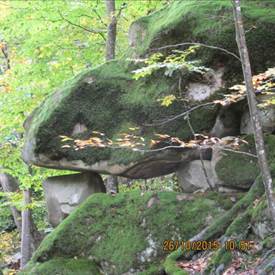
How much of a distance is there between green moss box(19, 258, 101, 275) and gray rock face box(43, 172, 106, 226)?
1.62 metres

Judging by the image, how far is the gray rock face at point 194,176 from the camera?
7.81 m

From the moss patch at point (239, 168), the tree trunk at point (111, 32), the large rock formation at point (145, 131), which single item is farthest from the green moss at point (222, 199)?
the tree trunk at point (111, 32)

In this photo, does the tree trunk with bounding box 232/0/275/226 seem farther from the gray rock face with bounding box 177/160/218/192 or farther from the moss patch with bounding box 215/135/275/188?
the gray rock face with bounding box 177/160/218/192

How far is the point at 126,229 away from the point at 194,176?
157 cm

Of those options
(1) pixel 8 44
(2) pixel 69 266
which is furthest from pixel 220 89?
(1) pixel 8 44

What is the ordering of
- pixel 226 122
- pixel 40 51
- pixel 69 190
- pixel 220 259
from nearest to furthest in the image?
1. pixel 220 259
2. pixel 226 122
3. pixel 69 190
4. pixel 40 51

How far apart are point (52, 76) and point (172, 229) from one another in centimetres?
655

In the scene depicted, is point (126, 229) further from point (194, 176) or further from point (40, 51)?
point (40, 51)

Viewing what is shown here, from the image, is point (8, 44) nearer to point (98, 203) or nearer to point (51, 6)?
point (51, 6)

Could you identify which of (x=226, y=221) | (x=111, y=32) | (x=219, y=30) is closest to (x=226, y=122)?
(x=219, y=30)

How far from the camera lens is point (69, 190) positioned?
29.7ft

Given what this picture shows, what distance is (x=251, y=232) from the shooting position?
17.9ft

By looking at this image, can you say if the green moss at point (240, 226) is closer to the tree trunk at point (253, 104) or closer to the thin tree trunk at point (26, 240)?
the tree trunk at point (253, 104)

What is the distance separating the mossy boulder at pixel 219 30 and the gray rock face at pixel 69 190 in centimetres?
278
